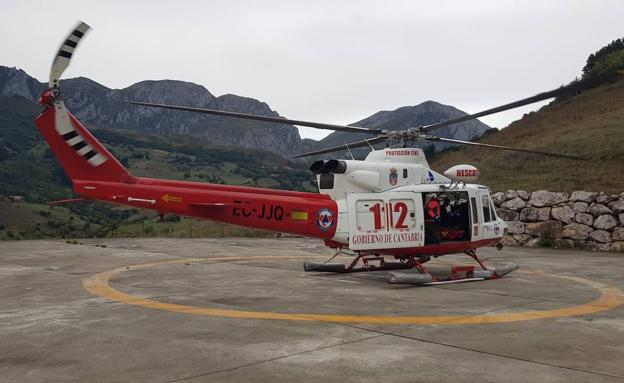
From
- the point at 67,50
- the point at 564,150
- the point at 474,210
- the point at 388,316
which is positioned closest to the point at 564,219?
the point at 564,150

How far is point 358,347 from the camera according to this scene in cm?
603

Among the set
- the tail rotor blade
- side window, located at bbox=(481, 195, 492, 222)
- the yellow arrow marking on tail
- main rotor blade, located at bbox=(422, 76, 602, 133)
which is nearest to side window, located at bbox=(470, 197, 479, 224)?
side window, located at bbox=(481, 195, 492, 222)

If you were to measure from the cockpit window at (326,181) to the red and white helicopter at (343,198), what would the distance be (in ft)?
0.08

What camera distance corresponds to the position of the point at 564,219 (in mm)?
21734

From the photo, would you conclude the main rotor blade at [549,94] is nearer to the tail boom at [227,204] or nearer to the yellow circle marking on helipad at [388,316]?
the yellow circle marking on helipad at [388,316]

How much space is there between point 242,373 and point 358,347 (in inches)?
63.5

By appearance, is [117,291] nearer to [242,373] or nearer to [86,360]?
[86,360]

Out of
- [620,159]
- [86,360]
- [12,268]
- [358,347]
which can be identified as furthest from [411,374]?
[620,159]

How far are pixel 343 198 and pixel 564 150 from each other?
21.3 m

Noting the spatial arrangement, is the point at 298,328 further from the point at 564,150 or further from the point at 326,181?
the point at 564,150

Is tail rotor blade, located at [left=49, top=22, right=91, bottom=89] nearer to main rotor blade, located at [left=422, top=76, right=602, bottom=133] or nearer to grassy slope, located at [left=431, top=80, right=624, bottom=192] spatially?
main rotor blade, located at [left=422, top=76, right=602, bottom=133]

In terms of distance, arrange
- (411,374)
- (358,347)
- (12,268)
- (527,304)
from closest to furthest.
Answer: (411,374), (358,347), (527,304), (12,268)

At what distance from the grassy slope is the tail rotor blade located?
21.0 meters

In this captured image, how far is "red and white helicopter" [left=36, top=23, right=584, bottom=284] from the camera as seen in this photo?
39.0ft
